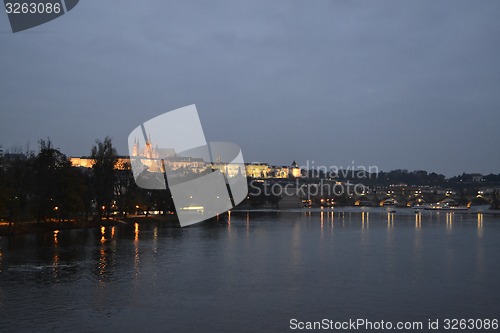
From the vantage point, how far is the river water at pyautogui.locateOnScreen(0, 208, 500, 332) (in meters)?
10.5

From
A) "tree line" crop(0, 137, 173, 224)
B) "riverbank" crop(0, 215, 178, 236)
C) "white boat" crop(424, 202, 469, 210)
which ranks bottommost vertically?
"white boat" crop(424, 202, 469, 210)

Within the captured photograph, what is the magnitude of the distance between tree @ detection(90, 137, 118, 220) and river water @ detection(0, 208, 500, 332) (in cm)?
1697

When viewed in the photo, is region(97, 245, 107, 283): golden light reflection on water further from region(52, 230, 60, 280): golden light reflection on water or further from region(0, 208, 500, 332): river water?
region(52, 230, 60, 280): golden light reflection on water

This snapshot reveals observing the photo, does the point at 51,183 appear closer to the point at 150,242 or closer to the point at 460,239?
the point at 150,242

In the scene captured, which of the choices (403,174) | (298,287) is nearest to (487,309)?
(298,287)

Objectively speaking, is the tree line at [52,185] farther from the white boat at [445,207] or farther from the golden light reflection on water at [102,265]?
the white boat at [445,207]

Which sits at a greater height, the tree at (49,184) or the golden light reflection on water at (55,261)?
the tree at (49,184)

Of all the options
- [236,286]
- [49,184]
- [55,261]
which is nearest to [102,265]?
[55,261]

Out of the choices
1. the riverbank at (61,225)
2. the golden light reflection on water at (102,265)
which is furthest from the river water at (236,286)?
the riverbank at (61,225)

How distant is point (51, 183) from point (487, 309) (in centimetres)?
2879

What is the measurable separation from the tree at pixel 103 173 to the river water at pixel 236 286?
55.7 ft

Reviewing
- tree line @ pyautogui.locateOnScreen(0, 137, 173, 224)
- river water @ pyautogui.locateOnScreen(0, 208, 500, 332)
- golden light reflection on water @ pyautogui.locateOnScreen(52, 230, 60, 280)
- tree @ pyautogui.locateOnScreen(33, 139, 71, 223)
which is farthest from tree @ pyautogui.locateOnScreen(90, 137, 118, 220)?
river water @ pyautogui.locateOnScreen(0, 208, 500, 332)

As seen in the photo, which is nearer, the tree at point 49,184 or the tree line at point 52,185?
the tree line at point 52,185

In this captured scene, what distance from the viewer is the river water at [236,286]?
10.5 m
